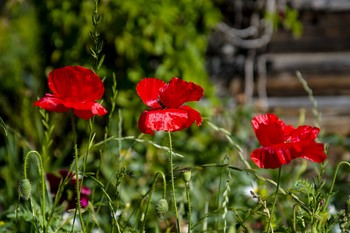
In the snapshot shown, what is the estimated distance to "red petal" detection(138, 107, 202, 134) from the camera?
118 centimetres

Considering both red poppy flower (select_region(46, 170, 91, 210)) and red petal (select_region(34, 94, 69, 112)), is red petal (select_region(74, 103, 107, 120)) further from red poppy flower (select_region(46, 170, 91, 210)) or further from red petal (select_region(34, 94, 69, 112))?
red poppy flower (select_region(46, 170, 91, 210))

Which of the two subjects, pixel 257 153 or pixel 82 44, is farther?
pixel 82 44

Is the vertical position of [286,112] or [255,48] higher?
[255,48]

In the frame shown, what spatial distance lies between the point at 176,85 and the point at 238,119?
2.40 m

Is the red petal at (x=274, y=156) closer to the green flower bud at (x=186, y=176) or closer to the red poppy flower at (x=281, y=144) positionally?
the red poppy flower at (x=281, y=144)

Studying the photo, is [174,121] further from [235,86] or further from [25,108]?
[235,86]

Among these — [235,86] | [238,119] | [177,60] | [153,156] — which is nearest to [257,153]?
[153,156]

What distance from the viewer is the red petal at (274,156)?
1133mm

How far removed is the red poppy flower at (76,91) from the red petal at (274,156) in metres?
0.25

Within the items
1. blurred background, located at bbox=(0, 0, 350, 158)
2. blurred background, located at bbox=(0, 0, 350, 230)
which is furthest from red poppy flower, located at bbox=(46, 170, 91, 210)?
blurred background, located at bbox=(0, 0, 350, 158)

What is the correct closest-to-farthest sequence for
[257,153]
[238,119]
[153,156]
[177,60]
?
[257,153] → [153,156] → [238,119] → [177,60]

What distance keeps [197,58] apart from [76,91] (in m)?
2.77

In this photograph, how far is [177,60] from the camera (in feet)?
12.7

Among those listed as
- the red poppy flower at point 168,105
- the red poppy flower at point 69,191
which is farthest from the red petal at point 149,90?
the red poppy flower at point 69,191
